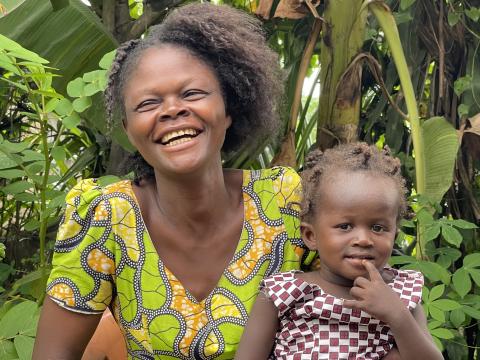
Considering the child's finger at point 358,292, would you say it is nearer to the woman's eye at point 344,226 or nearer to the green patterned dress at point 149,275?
the woman's eye at point 344,226

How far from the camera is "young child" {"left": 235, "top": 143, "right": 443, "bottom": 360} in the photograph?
1910 mm

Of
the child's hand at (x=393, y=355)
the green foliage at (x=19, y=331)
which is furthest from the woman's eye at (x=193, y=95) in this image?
the green foliage at (x=19, y=331)

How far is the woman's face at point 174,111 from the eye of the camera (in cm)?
209

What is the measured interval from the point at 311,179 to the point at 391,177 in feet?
0.60

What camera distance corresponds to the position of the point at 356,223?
6.46 feet

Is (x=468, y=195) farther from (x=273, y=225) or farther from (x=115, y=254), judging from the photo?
(x=115, y=254)

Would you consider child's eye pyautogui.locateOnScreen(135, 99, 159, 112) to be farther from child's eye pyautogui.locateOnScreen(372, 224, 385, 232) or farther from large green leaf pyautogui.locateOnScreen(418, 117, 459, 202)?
large green leaf pyautogui.locateOnScreen(418, 117, 459, 202)

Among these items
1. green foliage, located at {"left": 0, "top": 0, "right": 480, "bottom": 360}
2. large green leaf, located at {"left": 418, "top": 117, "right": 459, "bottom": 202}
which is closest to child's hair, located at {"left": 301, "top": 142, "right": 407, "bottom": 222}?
green foliage, located at {"left": 0, "top": 0, "right": 480, "bottom": 360}

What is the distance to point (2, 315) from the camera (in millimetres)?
2740

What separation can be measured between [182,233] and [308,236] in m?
0.33

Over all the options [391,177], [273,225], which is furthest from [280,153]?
[391,177]

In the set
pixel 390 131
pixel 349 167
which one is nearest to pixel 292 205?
pixel 349 167

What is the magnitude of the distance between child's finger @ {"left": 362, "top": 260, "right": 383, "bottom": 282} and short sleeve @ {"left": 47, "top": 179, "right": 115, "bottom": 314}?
65cm

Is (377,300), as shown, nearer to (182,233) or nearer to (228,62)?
(182,233)
